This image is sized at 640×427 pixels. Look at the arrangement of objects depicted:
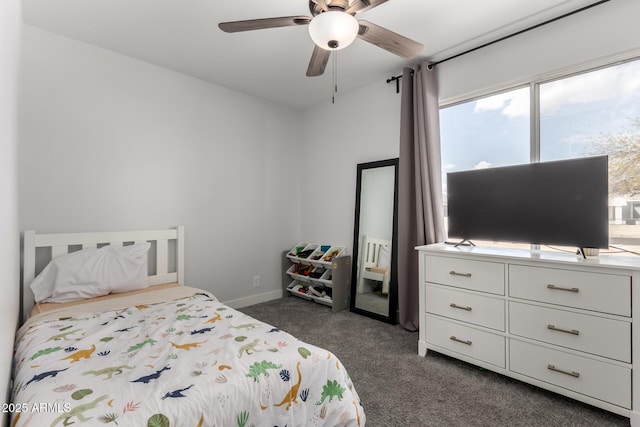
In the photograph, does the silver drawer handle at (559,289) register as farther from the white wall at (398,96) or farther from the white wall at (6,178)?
the white wall at (6,178)

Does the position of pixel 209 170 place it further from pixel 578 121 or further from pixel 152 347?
pixel 578 121

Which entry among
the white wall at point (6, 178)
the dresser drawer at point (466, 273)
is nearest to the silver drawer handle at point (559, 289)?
the dresser drawer at point (466, 273)

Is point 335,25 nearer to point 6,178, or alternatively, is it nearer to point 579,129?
point 6,178

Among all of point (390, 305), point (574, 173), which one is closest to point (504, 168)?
point (574, 173)

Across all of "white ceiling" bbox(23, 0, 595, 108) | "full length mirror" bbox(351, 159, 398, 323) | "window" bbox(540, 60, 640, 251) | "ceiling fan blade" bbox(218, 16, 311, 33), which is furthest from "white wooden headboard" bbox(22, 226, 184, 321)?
"window" bbox(540, 60, 640, 251)

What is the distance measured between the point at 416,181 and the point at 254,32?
1831 millimetres

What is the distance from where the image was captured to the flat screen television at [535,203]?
6.06ft

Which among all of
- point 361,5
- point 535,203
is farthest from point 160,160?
point 535,203

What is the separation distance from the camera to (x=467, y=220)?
7.82 feet

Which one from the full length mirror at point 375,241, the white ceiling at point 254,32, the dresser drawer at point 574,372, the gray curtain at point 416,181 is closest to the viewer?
the dresser drawer at point 574,372

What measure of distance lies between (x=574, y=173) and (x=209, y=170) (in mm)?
3099

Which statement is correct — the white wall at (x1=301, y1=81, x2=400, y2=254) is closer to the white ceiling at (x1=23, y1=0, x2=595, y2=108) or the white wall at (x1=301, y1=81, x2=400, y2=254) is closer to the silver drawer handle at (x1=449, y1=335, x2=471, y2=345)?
the white ceiling at (x1=23, y1=0, x2=595, y2=108)

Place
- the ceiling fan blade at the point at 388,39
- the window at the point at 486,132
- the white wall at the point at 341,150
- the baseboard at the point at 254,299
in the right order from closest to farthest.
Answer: the ceiling fan blade at the point at 388,39 < the window at the point at 486,132 < the white wall at the point at 341,150 < the baseboard at the point at 254,299

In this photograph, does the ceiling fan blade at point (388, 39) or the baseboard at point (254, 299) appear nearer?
the ceiling fan blade at point (388, 39)
